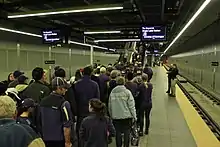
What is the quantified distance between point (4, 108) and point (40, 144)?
15.4 inches

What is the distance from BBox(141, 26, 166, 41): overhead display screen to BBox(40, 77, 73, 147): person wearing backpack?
1026 cm

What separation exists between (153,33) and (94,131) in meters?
10.4

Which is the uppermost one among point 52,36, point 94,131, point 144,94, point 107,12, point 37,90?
point 107,12

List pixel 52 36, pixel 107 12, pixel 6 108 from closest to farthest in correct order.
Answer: pixel 6 108, pixel 107 12, pixel 52 36

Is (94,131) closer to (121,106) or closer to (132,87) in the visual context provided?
(121,106)

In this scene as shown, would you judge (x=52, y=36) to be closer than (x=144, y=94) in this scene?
No

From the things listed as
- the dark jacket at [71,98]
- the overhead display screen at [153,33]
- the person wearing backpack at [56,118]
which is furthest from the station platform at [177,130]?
the overhead display screen at [153,33]

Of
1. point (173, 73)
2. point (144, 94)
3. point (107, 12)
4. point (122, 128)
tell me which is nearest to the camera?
point (122, 128)

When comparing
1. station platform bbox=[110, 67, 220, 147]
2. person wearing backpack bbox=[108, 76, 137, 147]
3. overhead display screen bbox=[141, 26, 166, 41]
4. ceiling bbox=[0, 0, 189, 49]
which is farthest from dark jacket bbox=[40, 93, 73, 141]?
overhead display screen bbox=[141, 26, 166, 41]

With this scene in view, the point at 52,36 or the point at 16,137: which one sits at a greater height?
the point at 52,36

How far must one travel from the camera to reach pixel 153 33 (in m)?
14.1

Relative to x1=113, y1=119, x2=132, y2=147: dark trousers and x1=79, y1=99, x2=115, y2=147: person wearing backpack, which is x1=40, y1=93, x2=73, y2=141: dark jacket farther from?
x1=113, y1=119, x2=132, y2=147: dark trousers

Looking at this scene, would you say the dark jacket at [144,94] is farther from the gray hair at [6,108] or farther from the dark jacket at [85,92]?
the gray hair at [6,108]

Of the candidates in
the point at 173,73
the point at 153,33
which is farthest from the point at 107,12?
the point at 173,73
